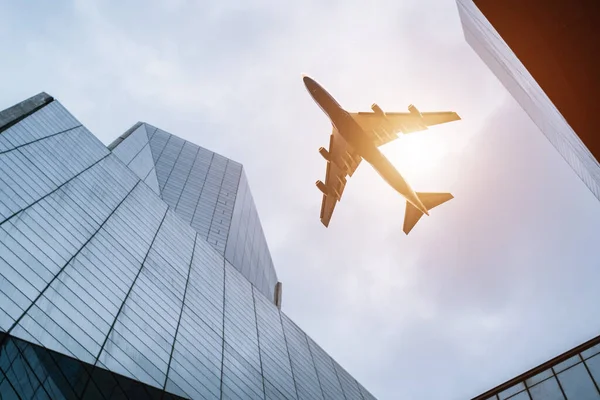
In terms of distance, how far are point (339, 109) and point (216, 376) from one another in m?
22.3

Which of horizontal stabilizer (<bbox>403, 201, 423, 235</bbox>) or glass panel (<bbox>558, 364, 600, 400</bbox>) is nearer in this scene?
glass panel (<bbox>558, 364, 600, 400</bbox>)

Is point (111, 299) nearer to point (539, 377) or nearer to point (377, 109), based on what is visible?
point (539, 377)

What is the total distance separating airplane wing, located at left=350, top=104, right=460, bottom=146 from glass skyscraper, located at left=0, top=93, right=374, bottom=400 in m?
18.1

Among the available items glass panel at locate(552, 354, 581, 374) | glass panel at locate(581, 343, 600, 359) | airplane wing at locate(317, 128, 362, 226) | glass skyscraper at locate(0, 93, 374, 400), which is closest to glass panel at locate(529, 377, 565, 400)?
glass panel at locate(552, 354, 581, 374)

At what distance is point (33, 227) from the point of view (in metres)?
18.2

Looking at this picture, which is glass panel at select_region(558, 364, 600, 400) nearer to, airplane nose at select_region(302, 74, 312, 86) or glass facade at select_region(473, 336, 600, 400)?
glass facade at select_region(473, 336, 600, 400)

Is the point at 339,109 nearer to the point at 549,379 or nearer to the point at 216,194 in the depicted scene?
the point at 549,379

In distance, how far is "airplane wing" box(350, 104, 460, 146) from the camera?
35781 mm

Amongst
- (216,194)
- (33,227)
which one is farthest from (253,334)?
(216,194)

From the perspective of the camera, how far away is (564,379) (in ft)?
56.4

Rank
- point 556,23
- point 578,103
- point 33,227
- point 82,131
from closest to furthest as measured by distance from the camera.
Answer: point 556,23 → point 578,103 → point 33,227 → point 82,131

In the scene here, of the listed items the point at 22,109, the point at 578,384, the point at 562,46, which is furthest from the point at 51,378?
the point at 22,109

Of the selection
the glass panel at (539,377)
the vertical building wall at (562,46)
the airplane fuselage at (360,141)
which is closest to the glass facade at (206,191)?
the airplane fuselage at (360,141)

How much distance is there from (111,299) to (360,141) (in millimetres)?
22414
